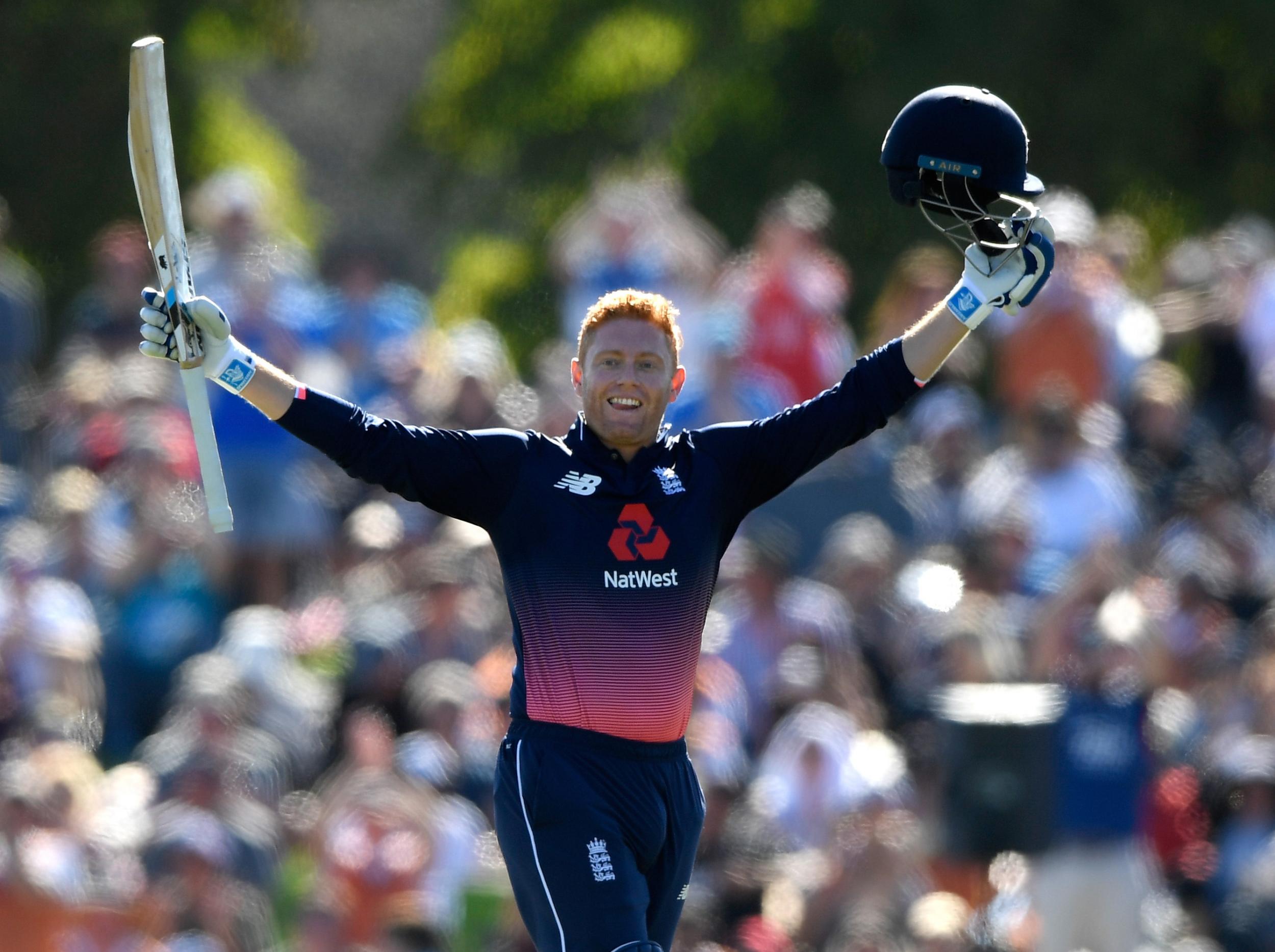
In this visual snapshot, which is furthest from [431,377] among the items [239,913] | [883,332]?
[239,913]

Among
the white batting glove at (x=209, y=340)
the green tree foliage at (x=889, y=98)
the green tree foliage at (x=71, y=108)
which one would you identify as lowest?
the white batting glove at (x=209, y=340)

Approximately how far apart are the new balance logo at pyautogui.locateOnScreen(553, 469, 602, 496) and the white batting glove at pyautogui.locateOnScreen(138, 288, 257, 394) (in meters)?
1.01

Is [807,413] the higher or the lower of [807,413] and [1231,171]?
the lower

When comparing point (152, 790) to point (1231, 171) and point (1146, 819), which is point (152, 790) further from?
point (1231, 171)

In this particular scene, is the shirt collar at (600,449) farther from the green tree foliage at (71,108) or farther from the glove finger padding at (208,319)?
the green tree foliage at (71,108)

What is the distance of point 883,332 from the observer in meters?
15.3

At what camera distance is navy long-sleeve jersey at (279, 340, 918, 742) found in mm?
7363

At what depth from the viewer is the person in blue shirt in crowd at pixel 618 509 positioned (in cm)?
730

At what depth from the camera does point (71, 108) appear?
2072 cm

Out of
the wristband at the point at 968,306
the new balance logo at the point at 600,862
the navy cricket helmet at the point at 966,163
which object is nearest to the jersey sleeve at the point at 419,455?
the new balance logo at the point at 600,862

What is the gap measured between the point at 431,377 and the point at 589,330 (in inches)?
288

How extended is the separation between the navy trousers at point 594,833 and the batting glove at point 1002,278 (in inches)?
67.3

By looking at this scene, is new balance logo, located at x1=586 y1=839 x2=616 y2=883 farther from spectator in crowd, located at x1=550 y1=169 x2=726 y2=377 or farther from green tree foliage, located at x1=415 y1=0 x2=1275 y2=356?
green tree foliage, located at x1=415 y1=0 x2=1275 y2=356

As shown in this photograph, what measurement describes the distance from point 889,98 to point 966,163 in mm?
11293
